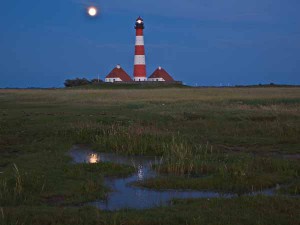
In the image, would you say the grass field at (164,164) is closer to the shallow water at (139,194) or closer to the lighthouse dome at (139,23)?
the shallow water at (139,194)

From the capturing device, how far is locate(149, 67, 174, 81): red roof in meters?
86.5

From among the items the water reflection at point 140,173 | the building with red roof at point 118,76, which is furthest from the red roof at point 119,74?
the water reflection at point 140,173

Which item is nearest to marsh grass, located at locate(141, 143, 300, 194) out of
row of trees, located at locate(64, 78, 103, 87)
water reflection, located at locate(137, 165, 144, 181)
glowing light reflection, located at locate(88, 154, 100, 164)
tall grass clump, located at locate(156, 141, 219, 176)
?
tall grass clump, located at locate(156, 141, 219, 176)

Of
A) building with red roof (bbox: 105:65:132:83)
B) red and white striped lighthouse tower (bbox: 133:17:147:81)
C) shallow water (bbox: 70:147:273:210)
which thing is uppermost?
red and white striped lighthouse tower (bbox: 133:17:147:81)

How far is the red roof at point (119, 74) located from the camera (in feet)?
278

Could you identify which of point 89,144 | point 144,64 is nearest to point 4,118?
point 89,144

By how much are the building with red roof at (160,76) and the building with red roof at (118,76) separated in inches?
175

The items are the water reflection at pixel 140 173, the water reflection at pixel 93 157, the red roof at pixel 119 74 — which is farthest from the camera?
the red roof at pixel 119 74

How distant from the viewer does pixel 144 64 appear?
7731 cm

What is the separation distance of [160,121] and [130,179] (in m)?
12.6

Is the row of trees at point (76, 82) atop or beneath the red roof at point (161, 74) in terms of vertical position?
beneath

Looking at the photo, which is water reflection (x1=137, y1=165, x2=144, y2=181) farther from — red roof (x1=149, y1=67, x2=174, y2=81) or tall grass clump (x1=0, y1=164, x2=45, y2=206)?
red roof (x1=149, y1=67, x2=174, y2=81)

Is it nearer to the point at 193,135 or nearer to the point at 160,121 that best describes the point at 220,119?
the point at 160,121

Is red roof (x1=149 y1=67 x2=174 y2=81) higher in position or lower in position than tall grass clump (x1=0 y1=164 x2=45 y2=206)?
higher
